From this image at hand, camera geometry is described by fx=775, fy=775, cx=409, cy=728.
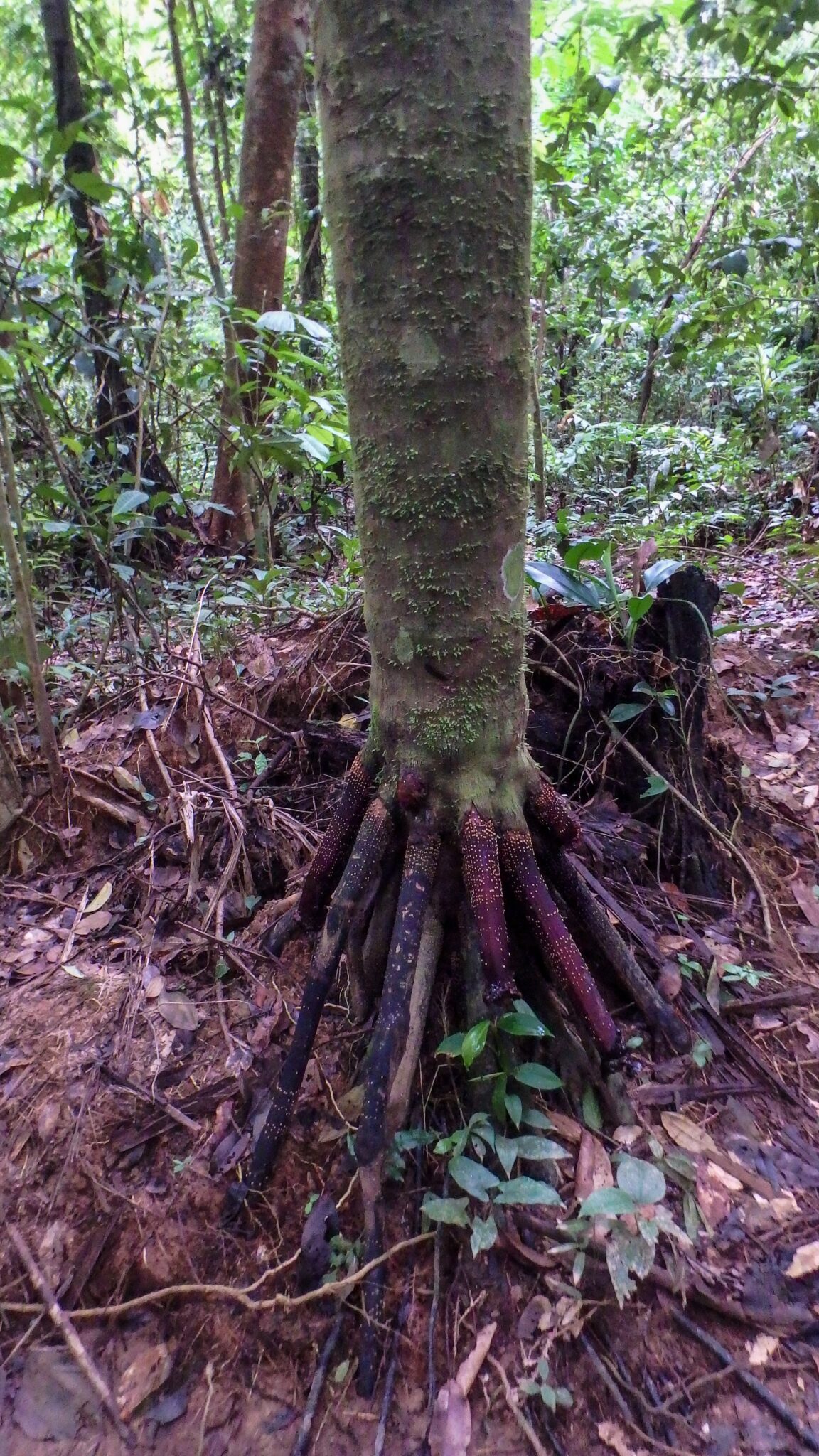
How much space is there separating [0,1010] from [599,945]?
1748mm

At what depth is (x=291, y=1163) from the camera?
1800mm

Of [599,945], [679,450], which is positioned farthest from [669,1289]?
[679,450]

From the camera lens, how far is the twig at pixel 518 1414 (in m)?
1.35

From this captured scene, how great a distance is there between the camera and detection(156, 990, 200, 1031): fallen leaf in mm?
2174

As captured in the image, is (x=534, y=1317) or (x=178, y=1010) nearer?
(x=534, y=1317)

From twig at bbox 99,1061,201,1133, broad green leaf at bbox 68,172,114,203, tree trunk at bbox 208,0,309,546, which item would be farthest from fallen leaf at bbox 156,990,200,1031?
tree trunk at bbox 208,0,309,546

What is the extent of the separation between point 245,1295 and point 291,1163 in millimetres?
266

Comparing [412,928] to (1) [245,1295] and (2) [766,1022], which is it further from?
(2) [766,1022]

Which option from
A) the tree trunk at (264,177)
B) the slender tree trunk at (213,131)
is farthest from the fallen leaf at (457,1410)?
the slender tree trunk at (213,131)

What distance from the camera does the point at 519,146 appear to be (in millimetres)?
1583

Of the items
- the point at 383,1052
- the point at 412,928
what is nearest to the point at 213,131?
the point at 412,928

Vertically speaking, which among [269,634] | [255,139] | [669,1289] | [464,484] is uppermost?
[255,139]

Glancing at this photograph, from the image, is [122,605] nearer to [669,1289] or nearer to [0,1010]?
[0,1010]

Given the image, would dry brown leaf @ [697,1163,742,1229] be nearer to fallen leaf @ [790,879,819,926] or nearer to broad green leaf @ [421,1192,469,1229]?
broad green leaf @ [421,1192,469,1229]
